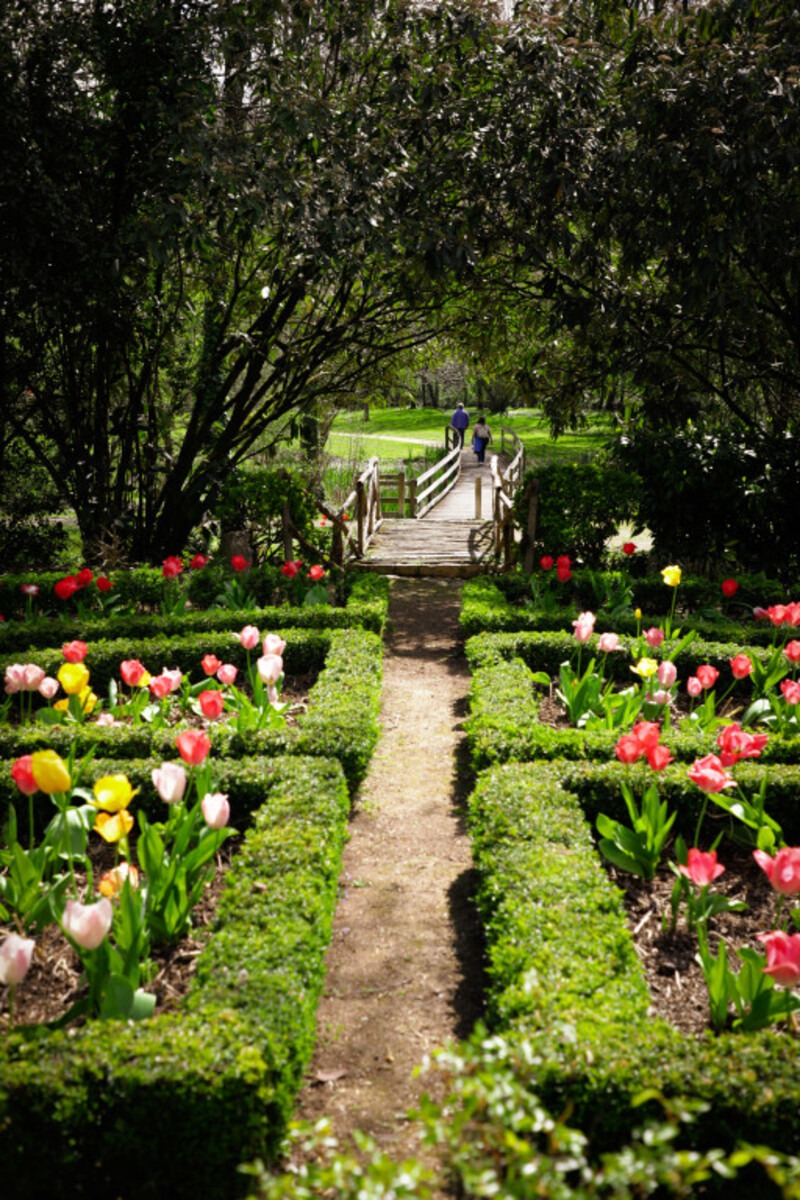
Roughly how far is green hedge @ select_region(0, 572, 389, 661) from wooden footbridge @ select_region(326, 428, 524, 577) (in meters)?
2.41

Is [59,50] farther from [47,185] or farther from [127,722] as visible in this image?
[127,722]

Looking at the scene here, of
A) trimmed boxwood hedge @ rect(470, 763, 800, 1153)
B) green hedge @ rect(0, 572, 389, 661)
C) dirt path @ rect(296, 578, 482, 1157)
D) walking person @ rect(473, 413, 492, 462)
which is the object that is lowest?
dirt path @ rect(296, 578, 482, 1157)

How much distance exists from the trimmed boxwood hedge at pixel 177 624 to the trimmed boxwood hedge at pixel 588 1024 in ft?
12.6

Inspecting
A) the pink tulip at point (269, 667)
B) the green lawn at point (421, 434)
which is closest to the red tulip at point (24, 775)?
the pink tulip at point (269, 667)

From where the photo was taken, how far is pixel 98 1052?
2.65m

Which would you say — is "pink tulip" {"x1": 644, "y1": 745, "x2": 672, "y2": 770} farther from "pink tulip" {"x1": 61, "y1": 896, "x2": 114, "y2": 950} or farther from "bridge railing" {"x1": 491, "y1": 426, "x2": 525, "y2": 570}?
"bridge railing" {"x1": 491, "y1": 426, "x2": 525, "y2": 570}

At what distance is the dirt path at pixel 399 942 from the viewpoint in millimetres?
3080

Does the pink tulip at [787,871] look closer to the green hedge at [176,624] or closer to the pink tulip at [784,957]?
the pink tulip at [784,957]

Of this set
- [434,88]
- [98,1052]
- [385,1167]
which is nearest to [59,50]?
[434,88]

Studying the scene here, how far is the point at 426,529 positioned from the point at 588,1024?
13501mm

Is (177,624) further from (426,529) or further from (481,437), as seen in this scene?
(481,437)

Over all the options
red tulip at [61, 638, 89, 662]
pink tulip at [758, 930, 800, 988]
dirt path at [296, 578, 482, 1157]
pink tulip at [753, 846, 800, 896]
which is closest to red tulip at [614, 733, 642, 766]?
pink tulip at [753, 846, 800, 896]

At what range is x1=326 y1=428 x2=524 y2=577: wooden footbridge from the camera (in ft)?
39.6

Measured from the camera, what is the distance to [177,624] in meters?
7.55
